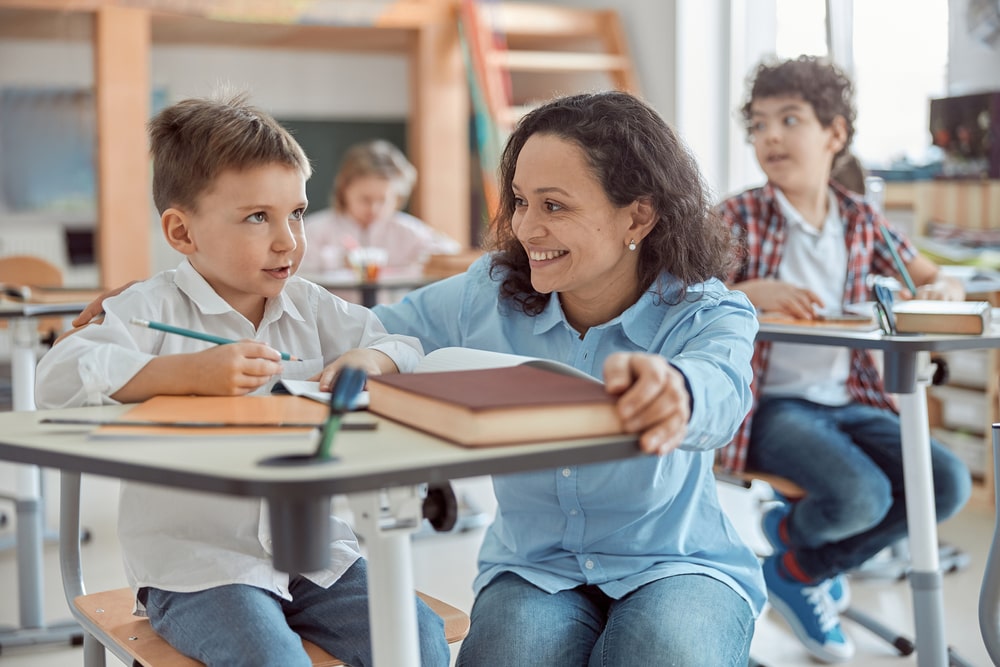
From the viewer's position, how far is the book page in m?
1.18

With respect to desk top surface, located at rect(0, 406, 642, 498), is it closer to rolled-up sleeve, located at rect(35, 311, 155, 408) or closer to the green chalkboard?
rolled-up sleeve, located at rect(35, 311, 155, 408)

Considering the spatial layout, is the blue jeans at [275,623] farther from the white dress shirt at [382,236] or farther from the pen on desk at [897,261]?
the white dress shirt at [382,236]

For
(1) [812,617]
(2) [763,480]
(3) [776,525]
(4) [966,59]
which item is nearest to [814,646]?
(1) [812,617]

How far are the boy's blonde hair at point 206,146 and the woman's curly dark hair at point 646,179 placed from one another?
0.34 m

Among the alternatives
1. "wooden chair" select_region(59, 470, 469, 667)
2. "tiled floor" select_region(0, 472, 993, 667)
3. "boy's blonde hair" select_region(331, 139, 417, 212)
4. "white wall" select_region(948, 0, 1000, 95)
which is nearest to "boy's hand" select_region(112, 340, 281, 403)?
"wooden chair" select_region(59, 470, 469, 667)

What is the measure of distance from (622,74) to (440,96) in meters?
0.96

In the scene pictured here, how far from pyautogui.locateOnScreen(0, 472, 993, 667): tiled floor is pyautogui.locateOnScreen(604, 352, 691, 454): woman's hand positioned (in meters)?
1.54

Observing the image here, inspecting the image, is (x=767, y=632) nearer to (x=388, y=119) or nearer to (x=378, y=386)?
(x=378, y=386)

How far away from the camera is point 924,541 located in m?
2.12

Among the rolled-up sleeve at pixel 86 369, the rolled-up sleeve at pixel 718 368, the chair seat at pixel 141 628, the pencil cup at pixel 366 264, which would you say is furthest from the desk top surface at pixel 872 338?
the pencil cup at pixel 366 264

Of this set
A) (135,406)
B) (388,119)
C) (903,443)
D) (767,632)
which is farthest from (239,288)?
(388,119)

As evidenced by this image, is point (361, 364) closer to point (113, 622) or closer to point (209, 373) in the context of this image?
point (209, 373)

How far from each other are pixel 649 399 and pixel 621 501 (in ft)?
1.56

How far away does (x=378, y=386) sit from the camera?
45.7 inches
